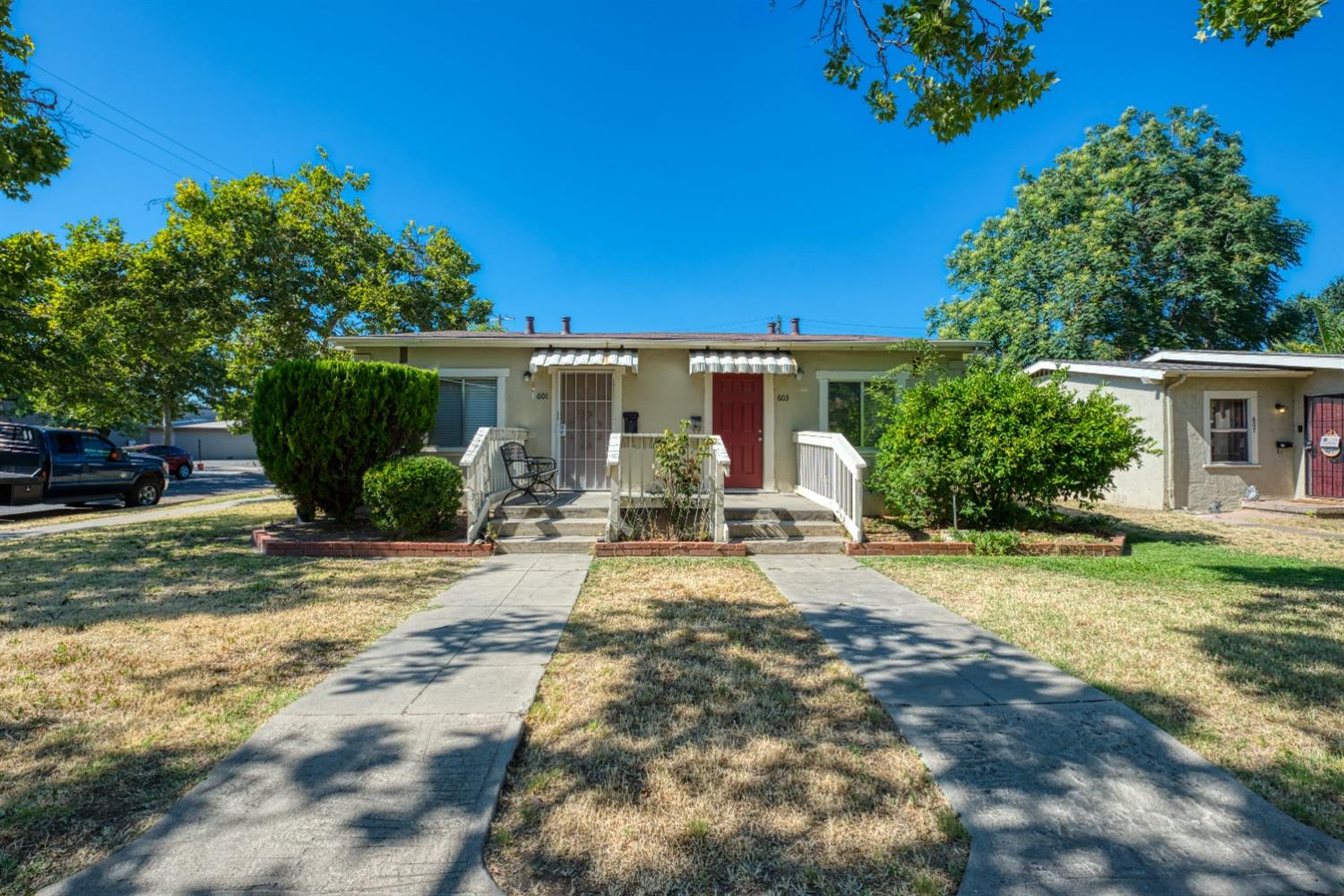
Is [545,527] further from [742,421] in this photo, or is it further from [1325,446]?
[1325,446]

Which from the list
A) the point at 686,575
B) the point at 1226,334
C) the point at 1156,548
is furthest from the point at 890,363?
the point at 1226,334

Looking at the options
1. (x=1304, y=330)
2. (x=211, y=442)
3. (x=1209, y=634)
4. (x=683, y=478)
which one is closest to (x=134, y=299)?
(x=683, y=478)

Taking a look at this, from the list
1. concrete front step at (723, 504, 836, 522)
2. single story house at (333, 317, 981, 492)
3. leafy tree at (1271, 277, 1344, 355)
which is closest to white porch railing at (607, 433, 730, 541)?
concrete front step at (723, 504, 836, 522)

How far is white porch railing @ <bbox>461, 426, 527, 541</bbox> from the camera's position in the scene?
723 cm

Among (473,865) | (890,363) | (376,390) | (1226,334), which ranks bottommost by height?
(473,865)

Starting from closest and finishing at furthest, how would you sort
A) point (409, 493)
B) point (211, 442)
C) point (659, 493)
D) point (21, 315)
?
1. point (409, 493)
2. point (659, 493)
3. point (21, 315)
4. point (211, 442)

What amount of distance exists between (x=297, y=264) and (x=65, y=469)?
25.9 ft

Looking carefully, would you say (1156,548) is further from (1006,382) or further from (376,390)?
(376,390)

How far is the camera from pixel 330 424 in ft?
24.3

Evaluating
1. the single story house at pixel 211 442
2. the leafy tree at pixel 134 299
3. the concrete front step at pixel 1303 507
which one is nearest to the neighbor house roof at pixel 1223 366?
the concrete front step at pixel 1303 507

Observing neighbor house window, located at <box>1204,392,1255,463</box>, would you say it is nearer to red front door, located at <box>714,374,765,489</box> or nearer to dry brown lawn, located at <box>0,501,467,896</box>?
red front door, located at <box>714,374,765,489</box>

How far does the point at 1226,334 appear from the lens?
18.3 meters

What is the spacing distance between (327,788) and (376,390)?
631cm

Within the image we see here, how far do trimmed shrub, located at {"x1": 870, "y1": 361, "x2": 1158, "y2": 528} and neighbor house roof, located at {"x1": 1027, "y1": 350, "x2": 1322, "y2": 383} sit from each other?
12.7 feet
